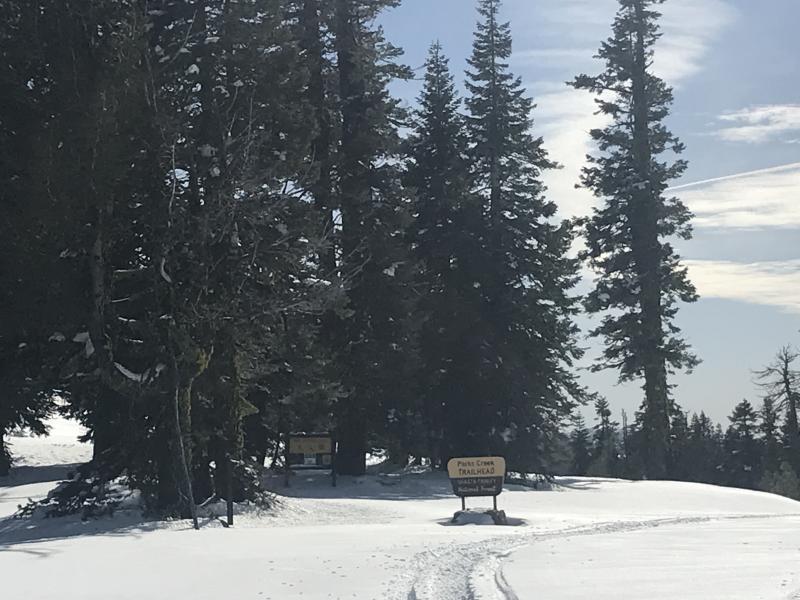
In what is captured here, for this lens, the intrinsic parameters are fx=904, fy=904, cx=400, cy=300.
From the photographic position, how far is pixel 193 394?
61.2 feet

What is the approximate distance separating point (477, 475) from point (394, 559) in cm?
981

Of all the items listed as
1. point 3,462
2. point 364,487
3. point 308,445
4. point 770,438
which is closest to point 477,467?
point 308,445

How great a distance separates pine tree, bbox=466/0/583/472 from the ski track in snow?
14.2 meters

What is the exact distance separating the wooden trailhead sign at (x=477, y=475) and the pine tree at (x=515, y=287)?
8.88 metres

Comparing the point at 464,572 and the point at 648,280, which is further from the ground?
the point at 648,280

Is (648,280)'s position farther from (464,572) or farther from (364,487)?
(464,572)

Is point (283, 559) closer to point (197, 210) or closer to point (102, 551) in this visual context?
point (102, 551)

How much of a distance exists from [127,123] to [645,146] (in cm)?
2639

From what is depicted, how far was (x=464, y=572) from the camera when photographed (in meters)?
11.0

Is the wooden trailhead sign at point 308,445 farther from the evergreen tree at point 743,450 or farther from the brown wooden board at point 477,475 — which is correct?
the evergreen tree at point 743,450

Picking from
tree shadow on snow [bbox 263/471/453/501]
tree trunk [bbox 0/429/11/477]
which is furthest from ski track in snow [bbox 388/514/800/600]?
tree trunk [bbox 0/429/11/477]

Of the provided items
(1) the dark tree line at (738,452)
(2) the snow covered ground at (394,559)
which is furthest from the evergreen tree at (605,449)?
(2) the snow covered ground at (394,559)

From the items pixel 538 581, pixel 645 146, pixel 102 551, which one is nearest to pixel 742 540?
pixel 538 581

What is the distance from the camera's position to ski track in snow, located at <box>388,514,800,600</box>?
30.8ft
